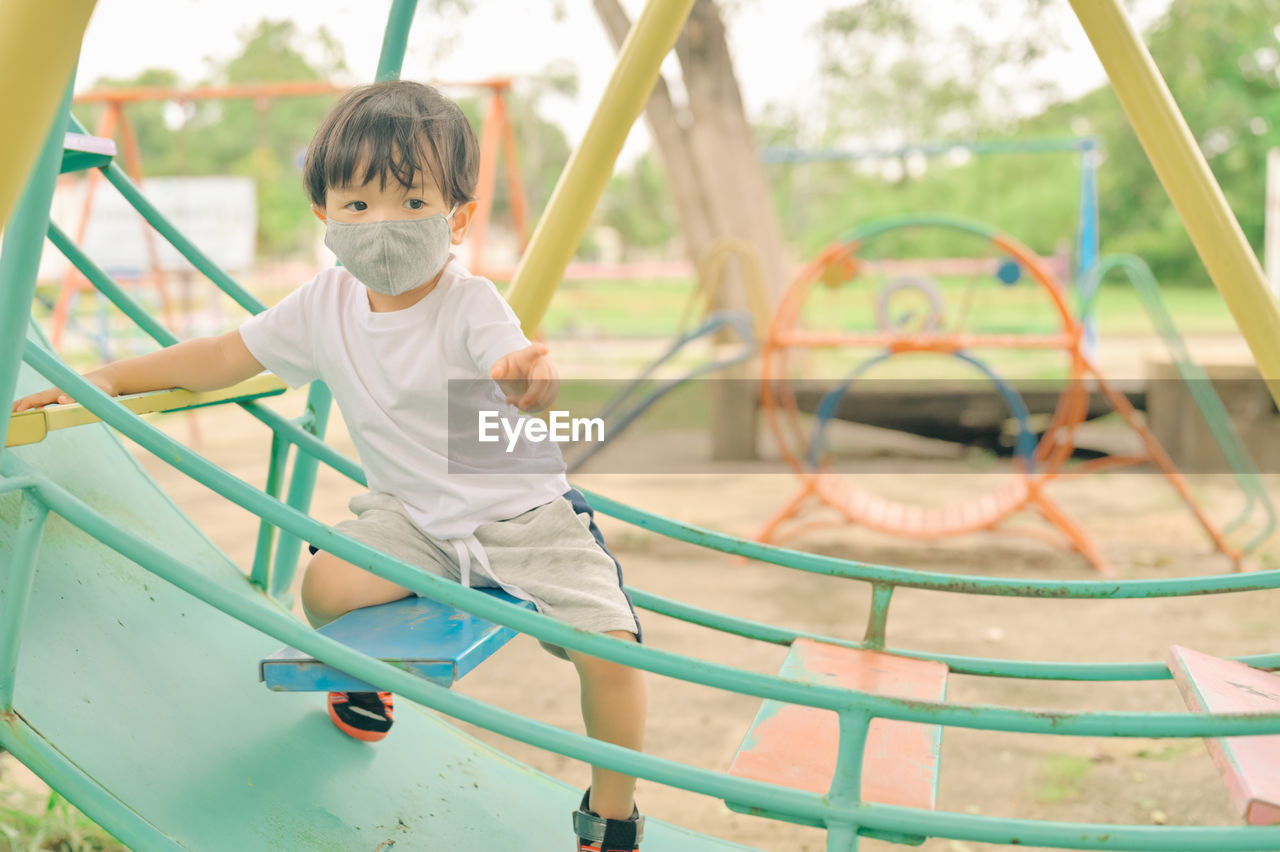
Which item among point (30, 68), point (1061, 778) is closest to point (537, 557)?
point (30, 68)

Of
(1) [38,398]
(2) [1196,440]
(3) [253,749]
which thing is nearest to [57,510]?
(1) [38,398]

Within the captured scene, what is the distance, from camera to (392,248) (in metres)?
1.36

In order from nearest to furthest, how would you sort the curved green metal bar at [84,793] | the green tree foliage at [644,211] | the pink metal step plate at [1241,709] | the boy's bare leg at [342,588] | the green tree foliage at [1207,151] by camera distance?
the pink metal step plate at [1241,709] < the curved green metal bar at [84,793] < the boy's bare leg at [342,588] < the green tree foliage at [1207,151] < the green tree foliage at [644,211]

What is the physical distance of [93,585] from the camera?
1.58 m

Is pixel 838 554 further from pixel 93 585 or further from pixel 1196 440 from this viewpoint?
pixel 93 585

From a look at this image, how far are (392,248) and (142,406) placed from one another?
36 cm

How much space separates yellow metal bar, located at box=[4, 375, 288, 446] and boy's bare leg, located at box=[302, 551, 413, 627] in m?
0.28

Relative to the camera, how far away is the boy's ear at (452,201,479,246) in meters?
1.43

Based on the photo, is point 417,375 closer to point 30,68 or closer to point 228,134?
point 30,68

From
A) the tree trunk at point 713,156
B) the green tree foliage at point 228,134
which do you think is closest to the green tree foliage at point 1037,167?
the tree trunk at point 713,156

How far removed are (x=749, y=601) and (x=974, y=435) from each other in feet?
11.6

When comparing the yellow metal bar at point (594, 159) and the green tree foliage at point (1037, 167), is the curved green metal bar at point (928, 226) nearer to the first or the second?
the yellow metal bar at point (594, 159)

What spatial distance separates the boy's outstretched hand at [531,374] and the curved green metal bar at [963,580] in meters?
0.44

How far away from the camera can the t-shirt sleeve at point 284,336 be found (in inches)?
59.2
